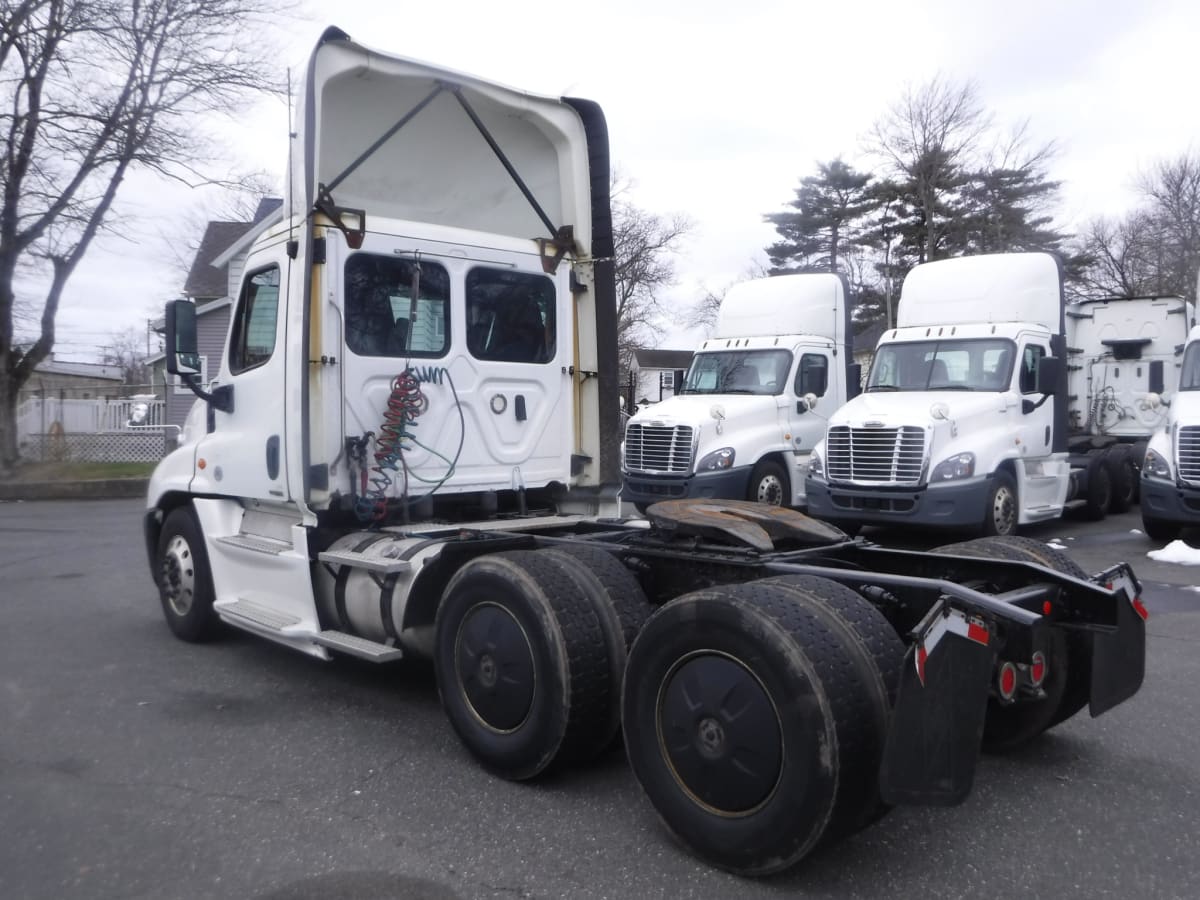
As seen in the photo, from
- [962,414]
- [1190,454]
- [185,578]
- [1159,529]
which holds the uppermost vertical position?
[962,414]

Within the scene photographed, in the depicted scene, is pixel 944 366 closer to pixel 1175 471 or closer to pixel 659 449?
pixel 1175 471

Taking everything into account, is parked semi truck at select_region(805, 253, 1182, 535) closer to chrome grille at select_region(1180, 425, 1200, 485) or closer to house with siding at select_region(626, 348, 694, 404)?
chrome grille at select_region(1180, 425, 1200, 485)

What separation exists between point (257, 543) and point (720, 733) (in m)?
3.70

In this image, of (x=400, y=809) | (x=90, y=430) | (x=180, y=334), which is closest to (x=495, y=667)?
(x=400, y=809)

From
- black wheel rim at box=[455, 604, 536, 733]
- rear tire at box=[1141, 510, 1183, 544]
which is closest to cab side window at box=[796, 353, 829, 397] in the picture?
rear tire at box=[1141, 510, 1183, 544]

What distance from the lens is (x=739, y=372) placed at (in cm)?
1478

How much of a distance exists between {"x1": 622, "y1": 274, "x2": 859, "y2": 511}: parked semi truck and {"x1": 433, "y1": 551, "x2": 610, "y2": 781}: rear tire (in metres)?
8.72

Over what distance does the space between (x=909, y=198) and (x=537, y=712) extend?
137 feet

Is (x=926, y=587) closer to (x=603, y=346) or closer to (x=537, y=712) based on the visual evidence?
(x=537, y=712)

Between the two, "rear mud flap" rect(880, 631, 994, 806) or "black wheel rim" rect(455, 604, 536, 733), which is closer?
"rear mud flap" rect(880, 631, 994, 806)

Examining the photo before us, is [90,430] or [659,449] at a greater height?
[90,430]

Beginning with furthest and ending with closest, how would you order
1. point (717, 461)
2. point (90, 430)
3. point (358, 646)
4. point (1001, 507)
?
point (90, 430)
point (717, 461)
point (1001, 507)
point (358, 646)

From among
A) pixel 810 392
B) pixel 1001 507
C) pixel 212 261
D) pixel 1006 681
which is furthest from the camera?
pixel 212 261

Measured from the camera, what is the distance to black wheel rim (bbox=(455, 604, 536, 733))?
174 inches
